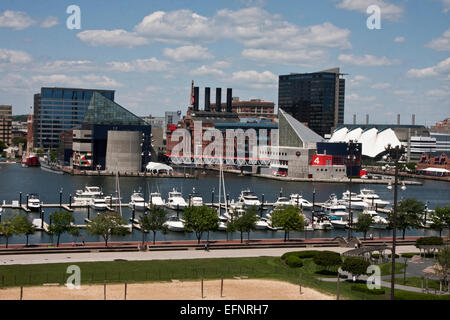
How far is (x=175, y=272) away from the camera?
102 feet

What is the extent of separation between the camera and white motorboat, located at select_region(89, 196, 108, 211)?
61969 millimetres

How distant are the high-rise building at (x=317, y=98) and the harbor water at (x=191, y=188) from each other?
72.7m

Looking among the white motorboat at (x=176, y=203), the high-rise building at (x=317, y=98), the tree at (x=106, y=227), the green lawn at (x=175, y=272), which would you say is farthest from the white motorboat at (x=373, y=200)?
the high-rise building at (x=317, y=98)

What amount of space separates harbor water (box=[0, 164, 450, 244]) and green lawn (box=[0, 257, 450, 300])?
13112 millimetres

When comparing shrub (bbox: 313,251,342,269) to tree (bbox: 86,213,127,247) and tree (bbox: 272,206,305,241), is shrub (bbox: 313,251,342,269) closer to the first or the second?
tree (bbox: 272,206,305,241)

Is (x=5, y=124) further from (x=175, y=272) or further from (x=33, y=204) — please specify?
(x=175, y=272)

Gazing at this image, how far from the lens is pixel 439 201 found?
3137 inches

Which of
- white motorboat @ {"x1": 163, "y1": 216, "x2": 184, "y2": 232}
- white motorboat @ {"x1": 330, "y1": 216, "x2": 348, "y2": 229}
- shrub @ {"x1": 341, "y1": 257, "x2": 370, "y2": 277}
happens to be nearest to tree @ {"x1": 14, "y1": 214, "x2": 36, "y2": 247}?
white motorboat @ {"x1": 163, "y1": 216, "x2": 184, "y2": 232}

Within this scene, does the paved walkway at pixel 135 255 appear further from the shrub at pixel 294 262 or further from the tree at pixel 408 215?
the tree at pixel 408 215

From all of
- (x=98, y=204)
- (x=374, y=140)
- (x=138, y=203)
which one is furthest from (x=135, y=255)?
(x=374, y=140)

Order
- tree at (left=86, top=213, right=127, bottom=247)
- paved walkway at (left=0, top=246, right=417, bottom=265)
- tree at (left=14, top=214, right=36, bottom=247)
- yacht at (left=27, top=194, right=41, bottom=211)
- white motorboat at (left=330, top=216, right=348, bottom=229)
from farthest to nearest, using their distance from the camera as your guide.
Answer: yacht at (left=27, top=194, right=41, bottom=211)
white motorboat at (left=330, top=216, right=348, bottom=229)
tree at (left=86, top=213, right=127, bottom=247)
tree at (left=14, top=214, right=36, bottom=247)
paved walkway at (left=0, top=246, right=417, bottom=265)

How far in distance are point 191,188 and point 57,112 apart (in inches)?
3775
